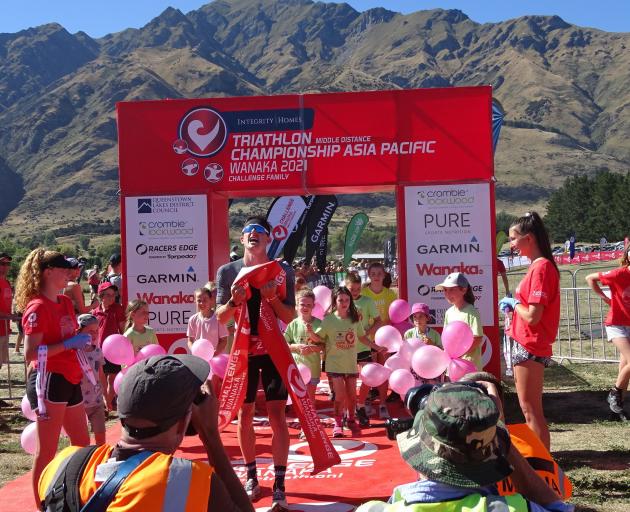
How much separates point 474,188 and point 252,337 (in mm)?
4344

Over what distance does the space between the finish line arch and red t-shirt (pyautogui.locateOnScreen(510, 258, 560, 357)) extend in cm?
363

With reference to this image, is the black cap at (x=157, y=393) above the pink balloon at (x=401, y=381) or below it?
above

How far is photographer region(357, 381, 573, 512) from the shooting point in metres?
1.97

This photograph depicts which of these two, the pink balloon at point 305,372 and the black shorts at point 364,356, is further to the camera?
the black shorts at point 364,356

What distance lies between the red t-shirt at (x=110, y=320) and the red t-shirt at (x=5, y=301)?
175 cm

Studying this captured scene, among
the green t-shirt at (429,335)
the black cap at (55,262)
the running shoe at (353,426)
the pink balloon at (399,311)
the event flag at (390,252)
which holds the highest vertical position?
the event flag at (390,252)

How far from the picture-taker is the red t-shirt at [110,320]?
29.2 ft

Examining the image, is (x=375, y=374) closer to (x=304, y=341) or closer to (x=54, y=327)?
(x=304, y=341)

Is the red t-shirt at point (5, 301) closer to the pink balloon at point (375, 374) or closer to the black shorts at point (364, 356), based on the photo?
the black shorts at point (364, 356)

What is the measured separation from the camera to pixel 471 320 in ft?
21.3

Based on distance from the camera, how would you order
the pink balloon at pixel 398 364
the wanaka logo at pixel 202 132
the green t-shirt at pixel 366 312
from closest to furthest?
the pink balloon at pixel 398 364 < the green t-shirt at pixel 366 312 < the wanaka logo at pixel 202 132

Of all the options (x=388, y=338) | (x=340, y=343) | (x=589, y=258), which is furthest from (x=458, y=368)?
(x=589, y=258)

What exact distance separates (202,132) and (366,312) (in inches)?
114

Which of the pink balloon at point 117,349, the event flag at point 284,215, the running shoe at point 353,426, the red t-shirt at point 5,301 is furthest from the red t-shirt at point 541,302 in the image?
the event flag at point 284,215
